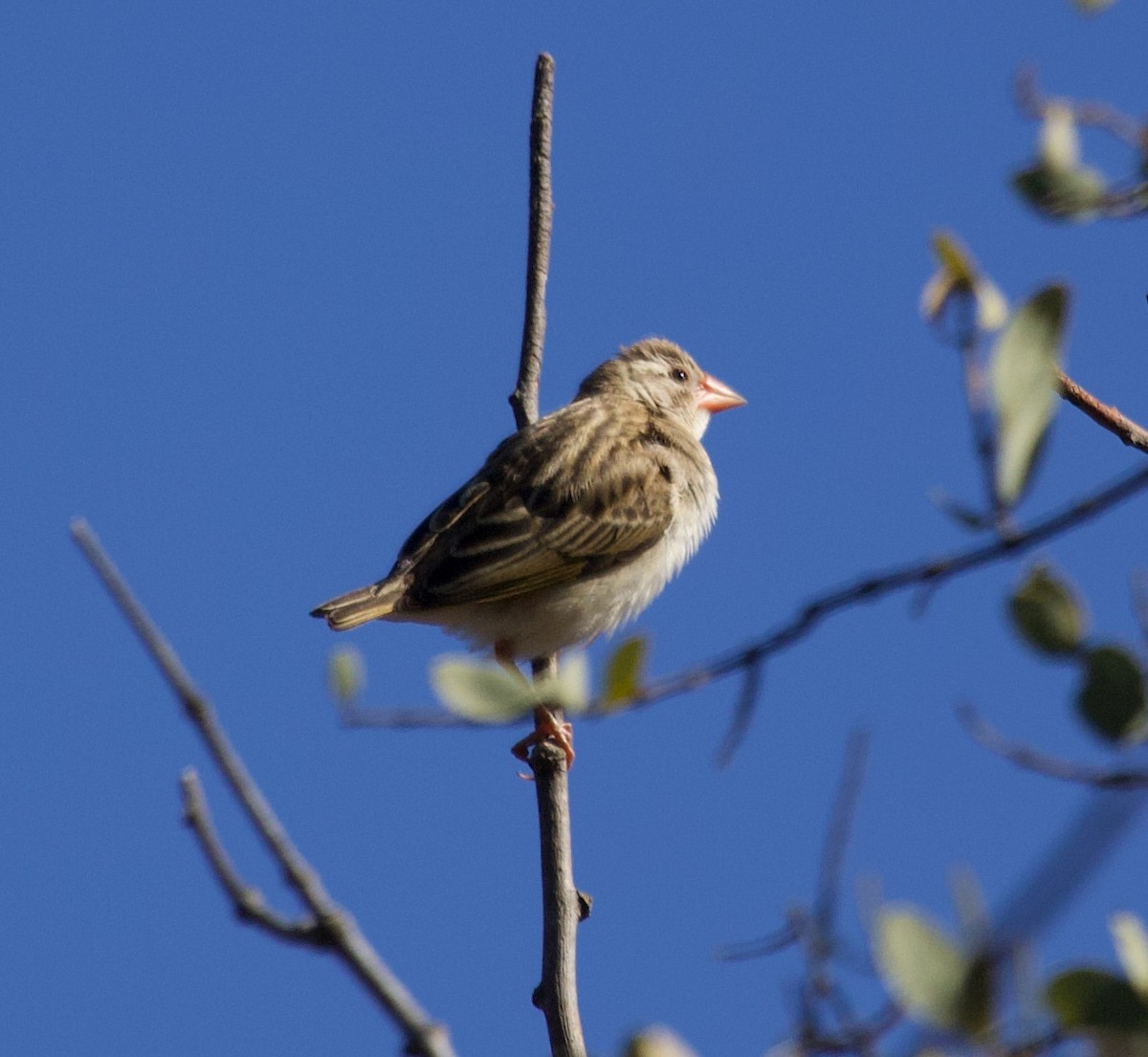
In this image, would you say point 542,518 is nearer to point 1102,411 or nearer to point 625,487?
point 625,487

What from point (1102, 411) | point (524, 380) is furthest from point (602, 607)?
point (1102, 411)

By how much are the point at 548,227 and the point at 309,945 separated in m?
4.72

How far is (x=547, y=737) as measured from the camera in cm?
582

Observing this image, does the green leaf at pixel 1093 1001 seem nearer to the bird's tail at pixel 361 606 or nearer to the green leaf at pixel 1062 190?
the green leaf at pixel 1062 190

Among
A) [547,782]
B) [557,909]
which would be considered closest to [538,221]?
[547,782]

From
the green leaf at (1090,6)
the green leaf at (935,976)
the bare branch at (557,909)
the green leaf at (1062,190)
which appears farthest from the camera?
the bare branch at (557,909)

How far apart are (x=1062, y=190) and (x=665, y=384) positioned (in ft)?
21.7

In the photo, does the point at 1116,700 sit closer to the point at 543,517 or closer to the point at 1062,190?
the point at 1062,190

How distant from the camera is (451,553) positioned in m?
6.52

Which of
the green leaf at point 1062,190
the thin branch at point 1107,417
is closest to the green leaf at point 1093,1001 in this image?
the green leaf at point 1062,190

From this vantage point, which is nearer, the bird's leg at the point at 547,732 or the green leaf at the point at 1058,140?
the green leaf at the point at 1058,140

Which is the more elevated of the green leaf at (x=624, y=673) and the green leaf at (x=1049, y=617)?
the green leaf at (x=624, y=673)

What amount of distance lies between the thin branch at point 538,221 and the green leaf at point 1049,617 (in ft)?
14.6

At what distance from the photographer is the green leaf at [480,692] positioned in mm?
1758
